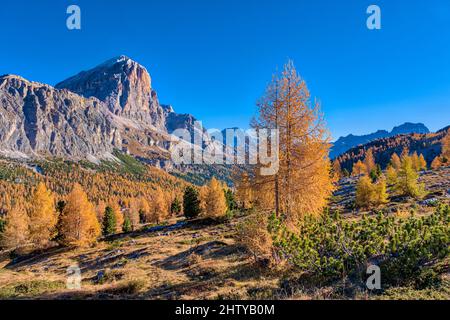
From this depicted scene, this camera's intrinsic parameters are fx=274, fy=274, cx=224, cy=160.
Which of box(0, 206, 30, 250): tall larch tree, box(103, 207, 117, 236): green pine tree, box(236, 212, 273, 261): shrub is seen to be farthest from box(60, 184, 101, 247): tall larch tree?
box(236, 212, 273, 261): shrub

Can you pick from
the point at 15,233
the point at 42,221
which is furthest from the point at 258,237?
the point at 15,233

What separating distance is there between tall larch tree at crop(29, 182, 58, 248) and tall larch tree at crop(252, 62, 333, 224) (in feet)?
134

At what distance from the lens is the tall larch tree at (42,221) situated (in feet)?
140

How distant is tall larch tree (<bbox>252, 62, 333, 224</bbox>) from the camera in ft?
50.9

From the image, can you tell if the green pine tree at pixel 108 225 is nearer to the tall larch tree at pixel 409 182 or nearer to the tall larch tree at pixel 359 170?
the tall larch tree at pixel 409 182

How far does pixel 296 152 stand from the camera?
51.9ft

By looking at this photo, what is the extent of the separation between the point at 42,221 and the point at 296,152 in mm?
42831

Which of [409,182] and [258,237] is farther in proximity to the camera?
[409,182]

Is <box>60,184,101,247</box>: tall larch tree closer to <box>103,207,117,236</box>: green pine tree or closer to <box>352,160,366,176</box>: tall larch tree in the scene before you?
<box>103,207,117,236</box>: green pine tree

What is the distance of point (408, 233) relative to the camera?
34.0 feet

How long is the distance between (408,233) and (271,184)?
24.2 feet

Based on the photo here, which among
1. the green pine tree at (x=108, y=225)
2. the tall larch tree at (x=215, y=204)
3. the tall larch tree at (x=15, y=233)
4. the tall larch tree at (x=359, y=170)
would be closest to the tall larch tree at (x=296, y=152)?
the tall larch tree at (x=215, y=204)

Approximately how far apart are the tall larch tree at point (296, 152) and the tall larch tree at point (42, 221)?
4079 centimetres

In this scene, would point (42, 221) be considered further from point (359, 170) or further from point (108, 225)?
point (359, 170)
